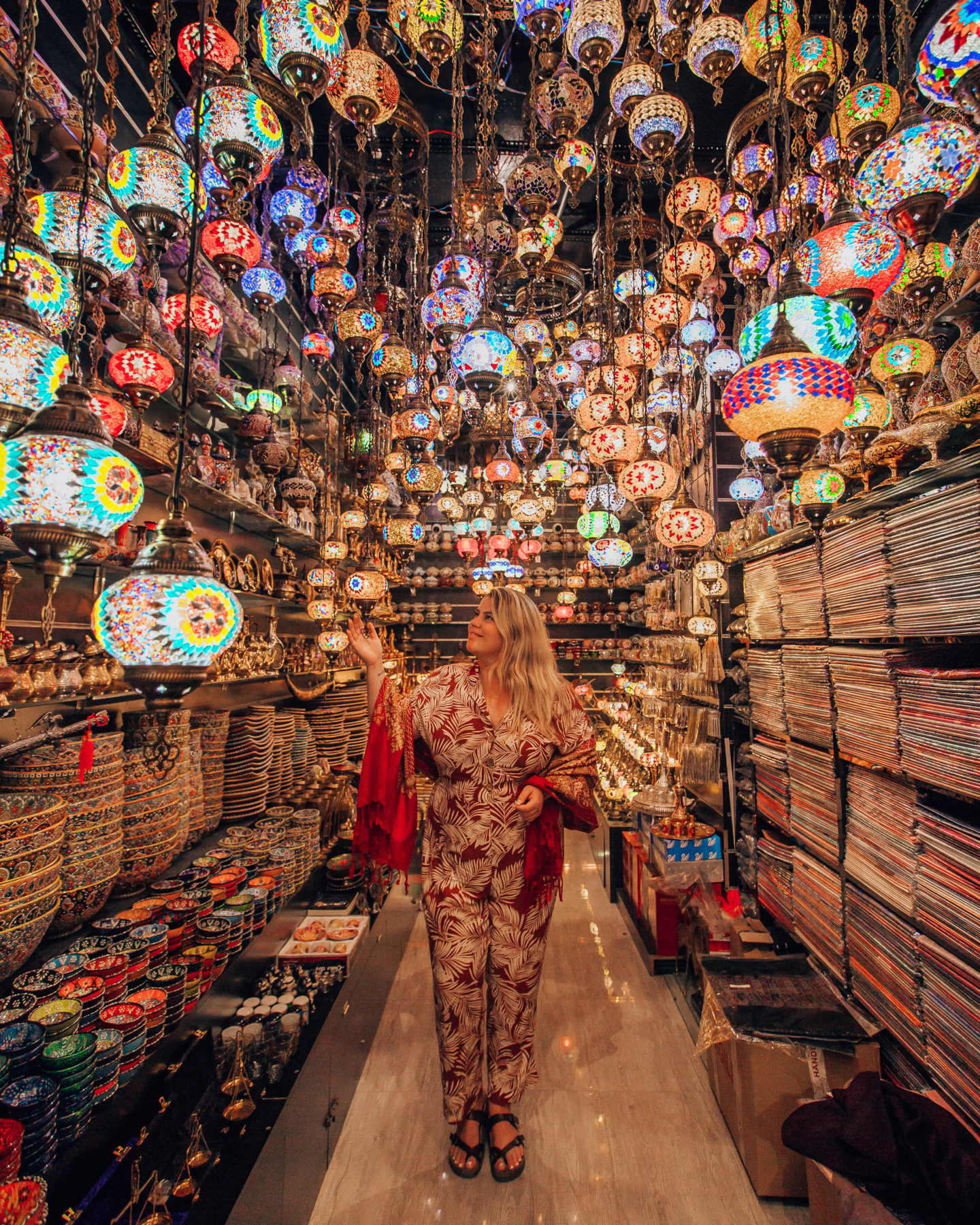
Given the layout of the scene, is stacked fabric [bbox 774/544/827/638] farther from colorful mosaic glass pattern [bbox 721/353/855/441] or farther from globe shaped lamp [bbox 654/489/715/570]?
colorful mosaic glass pattern [bbox 721/353/855/441]

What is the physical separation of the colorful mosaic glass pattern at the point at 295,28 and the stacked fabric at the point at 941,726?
2.15 meters

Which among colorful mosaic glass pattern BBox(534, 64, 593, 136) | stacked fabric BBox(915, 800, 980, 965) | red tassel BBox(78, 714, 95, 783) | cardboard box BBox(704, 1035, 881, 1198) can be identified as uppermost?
colorful mosaic glass pattern BBox(534, 64, 593, 136)

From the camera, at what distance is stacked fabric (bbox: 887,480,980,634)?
1462 mm

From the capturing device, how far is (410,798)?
209 centimetres

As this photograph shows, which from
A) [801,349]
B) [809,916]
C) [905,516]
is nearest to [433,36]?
[801,349]

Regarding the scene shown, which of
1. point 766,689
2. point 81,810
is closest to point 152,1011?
point 81,810

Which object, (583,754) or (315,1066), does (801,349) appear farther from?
(315,1066)

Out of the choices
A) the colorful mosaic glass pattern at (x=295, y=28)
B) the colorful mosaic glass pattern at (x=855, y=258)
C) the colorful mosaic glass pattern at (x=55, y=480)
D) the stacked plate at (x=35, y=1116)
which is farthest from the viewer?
the colorful mosaic glass pattern at (x=855, y=258)

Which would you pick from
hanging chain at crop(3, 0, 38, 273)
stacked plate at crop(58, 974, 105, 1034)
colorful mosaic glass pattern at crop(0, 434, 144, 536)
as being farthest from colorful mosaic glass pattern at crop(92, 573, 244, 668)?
stacked plate at crop(58, 974, 105, 1034)

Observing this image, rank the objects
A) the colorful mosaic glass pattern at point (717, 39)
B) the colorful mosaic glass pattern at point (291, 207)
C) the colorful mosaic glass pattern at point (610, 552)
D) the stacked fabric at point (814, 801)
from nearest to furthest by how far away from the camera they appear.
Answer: the colorful mosaic glass pattern at point (717, 39)
the stacked fabric at point (814, 801)
the colorful mosaic glass pattern at point (291, 207)
the colorful mosaic glass pattern at point (610, 552)

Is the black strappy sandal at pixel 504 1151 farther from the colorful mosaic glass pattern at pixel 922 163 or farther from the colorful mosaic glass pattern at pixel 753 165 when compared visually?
the colorful mosaic glass pattern at pixel 753 165

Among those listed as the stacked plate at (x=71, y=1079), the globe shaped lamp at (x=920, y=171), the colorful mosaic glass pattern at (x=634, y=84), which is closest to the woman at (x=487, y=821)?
the stacked plate at (x=71, y=1079)

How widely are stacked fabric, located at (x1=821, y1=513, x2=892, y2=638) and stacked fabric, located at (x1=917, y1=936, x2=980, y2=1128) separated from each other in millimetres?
896

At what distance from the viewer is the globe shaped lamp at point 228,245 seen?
5.91ft
